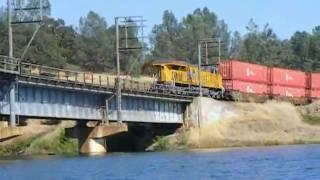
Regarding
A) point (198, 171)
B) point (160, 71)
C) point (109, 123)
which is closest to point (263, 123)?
point (160, 71)

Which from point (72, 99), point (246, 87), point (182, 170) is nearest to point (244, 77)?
point (246, 87)

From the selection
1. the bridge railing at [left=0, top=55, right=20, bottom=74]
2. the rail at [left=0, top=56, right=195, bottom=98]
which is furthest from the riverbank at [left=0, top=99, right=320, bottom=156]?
the bridge railing at [left=0, top=55, right=20, bottom=74]

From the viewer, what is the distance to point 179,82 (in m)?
113

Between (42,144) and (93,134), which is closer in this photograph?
(93,134)

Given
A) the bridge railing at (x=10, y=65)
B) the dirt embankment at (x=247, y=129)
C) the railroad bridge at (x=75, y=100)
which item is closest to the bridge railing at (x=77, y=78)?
the railroad bridge at (x=75, y=100)

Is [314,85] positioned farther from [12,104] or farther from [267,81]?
[12,104]

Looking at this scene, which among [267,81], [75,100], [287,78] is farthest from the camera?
Result: [287,78]

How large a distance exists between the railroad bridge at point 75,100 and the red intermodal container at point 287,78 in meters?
24.7

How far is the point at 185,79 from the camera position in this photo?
113875 mm

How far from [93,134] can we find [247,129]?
89.4 feet

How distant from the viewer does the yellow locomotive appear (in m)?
109

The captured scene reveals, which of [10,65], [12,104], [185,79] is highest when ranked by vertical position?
[10,65]

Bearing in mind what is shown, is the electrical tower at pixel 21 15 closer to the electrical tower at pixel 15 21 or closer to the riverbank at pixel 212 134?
the electrical tower at pixel 15 21

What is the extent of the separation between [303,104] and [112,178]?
273 feet
